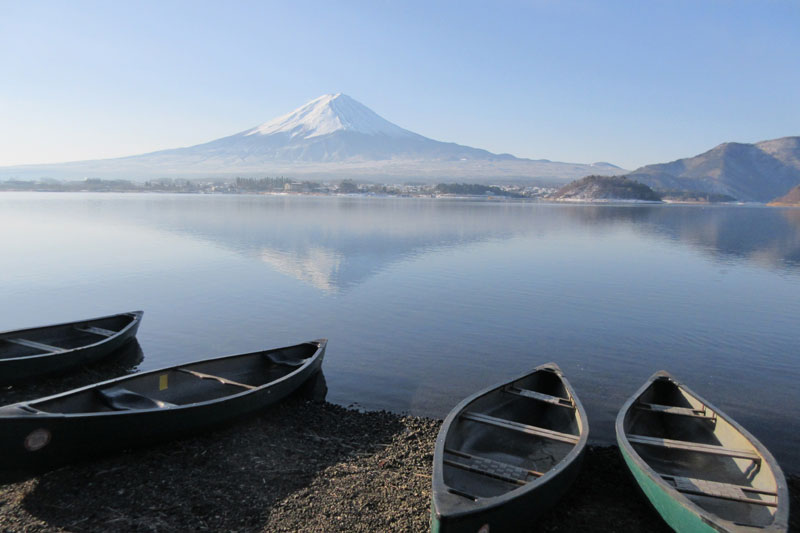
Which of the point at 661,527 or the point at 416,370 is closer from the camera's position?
the point at 661,527

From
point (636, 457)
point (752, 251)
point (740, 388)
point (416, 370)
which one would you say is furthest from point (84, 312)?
point (752, 251)

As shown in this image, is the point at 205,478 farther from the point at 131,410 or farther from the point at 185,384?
the point at 185,384

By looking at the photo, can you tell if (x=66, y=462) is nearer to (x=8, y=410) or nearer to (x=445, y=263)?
(x=8, y=410)

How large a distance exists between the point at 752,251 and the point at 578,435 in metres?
43.7

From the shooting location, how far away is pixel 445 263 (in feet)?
102

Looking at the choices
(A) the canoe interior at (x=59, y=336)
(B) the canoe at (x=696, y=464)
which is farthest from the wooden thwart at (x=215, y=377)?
(B) the canoe at (x=696, y=464)

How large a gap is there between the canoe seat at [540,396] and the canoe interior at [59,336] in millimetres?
9714

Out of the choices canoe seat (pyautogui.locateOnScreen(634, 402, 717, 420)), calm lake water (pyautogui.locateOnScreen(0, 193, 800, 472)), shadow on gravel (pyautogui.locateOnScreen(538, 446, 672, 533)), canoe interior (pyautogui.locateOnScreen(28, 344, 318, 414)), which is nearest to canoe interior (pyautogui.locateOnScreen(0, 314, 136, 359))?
calm lake water (pyautogui.locateOnScreen(0, 193, 800, 472))

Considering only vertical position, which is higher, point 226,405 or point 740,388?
point 226,405

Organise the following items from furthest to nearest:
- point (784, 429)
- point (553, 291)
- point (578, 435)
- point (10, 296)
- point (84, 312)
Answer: point (553, 291) < point (10, 296) < point (84, 312) < point (784, 429) < point (578, 435)

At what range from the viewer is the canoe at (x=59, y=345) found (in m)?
10.8

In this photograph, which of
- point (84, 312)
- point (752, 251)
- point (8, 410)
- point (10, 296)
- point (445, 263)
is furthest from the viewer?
point (752, 251)

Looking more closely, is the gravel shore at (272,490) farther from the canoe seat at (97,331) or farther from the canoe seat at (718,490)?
the canoe seat at (97,331)

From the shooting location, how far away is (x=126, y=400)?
8609 millimetres
